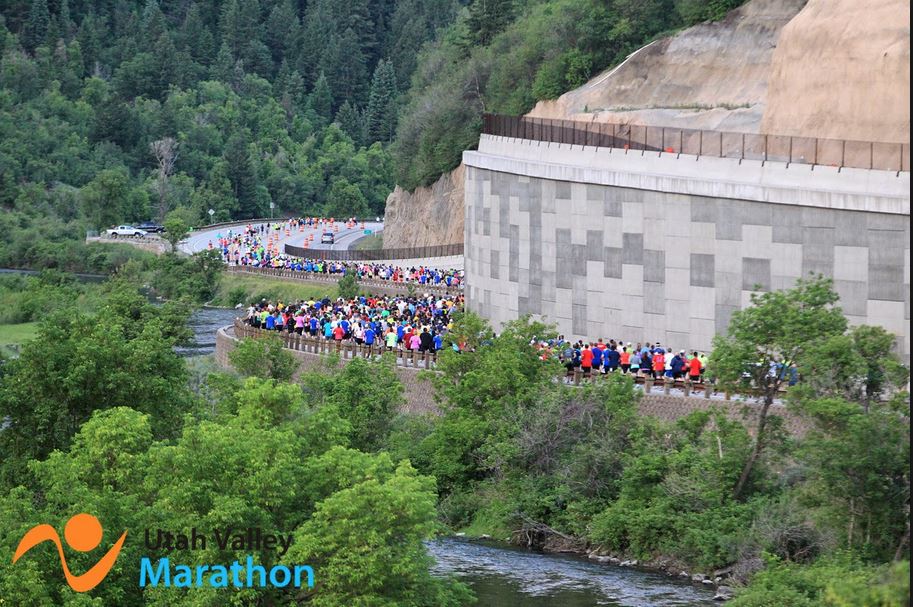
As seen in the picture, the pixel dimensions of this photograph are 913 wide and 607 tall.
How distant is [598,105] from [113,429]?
56859 mm

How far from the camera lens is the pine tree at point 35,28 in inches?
7303

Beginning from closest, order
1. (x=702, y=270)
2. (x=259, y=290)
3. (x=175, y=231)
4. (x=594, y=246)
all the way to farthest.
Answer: (x=702, y=270) < (x=594, y=246) < (x=259, y=290) < (x=175, y=231)

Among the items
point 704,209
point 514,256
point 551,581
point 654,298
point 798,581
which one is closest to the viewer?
point 798,581

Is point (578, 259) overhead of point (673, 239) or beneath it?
beneath

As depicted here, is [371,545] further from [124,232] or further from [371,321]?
[124,232]

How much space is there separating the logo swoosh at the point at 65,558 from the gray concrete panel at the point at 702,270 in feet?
86.8

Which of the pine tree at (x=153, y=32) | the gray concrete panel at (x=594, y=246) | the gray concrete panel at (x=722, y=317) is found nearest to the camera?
the gray concrete panel at (x=722, y=317)

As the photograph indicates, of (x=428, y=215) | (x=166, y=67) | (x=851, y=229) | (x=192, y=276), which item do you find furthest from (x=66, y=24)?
(x=851, y=229)

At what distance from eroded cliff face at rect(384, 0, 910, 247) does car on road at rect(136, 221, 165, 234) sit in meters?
22.7

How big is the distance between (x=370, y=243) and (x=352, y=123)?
60393mm

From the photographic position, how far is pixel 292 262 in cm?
10119

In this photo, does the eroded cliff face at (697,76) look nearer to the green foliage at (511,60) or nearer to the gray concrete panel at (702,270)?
the green foliage at (511,60)

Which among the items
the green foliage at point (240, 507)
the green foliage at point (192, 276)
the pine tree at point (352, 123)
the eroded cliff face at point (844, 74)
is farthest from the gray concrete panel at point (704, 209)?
the pine tree at point (352, 123)

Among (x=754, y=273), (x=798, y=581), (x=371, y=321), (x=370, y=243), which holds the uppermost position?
(x=370, y=243)
